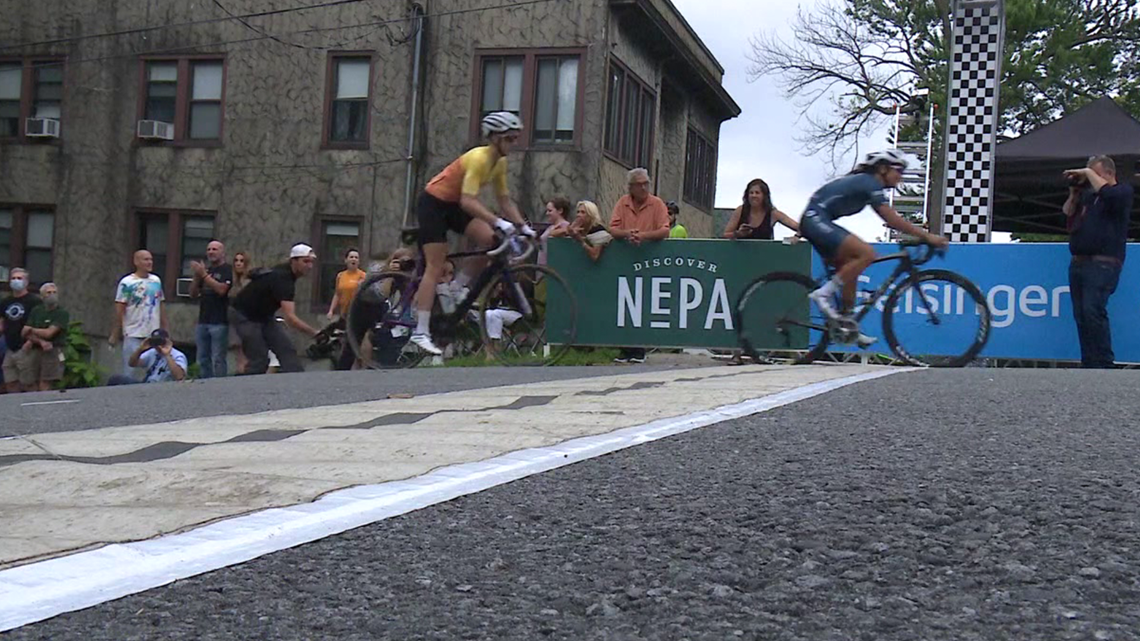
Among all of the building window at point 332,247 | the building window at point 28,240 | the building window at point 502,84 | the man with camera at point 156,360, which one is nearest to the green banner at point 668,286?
the man with camera at point 156,360

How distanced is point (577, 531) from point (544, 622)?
76 centimetres

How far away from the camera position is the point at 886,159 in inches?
370

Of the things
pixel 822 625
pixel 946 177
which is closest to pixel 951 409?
pixel 822 625

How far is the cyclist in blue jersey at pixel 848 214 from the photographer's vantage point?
946 cm

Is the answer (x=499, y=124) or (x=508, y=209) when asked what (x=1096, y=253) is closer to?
(x=508, y=209)

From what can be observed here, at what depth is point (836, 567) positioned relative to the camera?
2705mm

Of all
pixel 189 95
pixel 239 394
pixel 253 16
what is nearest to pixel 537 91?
pixel 253 16

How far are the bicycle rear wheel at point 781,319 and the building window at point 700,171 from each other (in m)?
19.9

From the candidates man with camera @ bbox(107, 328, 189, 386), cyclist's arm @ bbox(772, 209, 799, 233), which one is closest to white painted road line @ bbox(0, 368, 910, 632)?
cyclist's arm @ bbox(772, 209, 799, 233)

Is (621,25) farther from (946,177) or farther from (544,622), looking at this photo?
(544,622)

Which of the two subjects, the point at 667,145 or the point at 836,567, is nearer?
the point at 836,567

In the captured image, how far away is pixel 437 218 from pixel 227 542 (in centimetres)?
657

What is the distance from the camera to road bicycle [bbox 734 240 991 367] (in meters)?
9.88

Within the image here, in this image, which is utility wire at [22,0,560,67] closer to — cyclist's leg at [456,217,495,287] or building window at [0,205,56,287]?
building window at [0,205,56,287]
